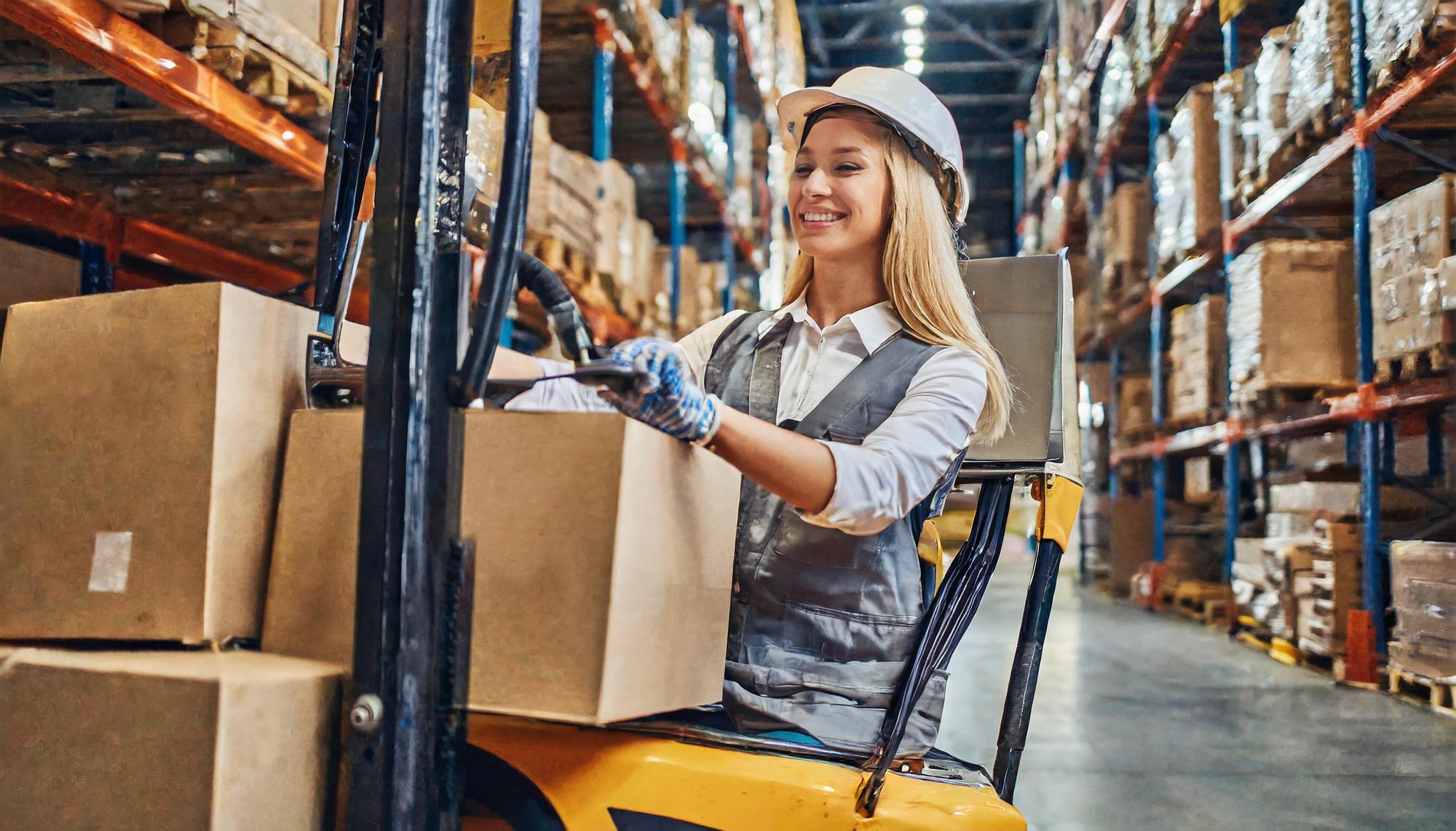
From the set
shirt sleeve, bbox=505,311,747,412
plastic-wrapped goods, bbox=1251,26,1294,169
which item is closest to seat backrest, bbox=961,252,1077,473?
shirt sleeve, bbox=505,311,747,412

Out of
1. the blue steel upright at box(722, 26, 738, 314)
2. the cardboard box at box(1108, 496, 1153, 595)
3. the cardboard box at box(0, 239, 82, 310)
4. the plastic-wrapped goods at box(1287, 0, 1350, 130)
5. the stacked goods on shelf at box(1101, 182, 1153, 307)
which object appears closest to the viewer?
the cardboard box at box(0, 239, 82, 310)

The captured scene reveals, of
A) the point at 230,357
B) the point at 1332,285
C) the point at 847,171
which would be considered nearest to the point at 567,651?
the point at 230,357

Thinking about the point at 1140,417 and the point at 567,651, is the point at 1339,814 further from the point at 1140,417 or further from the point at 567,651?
the point at 1140,417

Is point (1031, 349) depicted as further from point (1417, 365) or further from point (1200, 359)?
point (1200, 359)

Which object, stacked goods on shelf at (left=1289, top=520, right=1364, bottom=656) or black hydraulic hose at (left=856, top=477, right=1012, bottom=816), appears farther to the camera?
stacked goods on shelf at (left=1289, top=520, right=1364, bottom=656)

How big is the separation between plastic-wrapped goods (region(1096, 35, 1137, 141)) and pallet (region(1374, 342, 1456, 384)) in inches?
180

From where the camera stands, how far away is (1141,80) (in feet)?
27.7

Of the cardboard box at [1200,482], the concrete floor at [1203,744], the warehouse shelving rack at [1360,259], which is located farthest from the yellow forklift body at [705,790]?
the cardboard box at [1200,482]

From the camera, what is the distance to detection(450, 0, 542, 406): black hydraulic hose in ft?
3.81

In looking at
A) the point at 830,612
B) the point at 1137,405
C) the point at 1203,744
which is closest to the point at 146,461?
the point at 830,612

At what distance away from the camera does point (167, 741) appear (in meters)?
1.06

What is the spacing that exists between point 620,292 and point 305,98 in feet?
8.88

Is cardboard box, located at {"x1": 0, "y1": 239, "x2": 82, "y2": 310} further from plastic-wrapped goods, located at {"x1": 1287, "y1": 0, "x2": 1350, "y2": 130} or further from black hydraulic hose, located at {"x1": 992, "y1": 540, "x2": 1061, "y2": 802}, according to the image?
plastic-wrapped goods, located at {"x1": 1287, "y1": 0, "x2": 1350, "y2": 130}

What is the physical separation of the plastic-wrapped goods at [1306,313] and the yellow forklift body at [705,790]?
5112 mm
